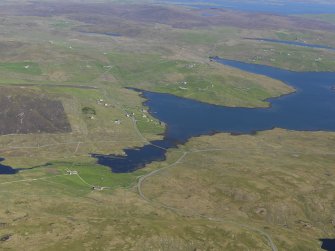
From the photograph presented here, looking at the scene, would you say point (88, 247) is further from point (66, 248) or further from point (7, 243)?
point (7, 243)

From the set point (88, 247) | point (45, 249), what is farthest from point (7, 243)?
point (88, 247)

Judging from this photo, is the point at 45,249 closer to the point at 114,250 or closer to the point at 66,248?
the point at 66,248

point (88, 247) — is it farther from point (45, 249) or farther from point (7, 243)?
point (7, 243)

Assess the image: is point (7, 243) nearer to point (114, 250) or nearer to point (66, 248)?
point (66, 248)

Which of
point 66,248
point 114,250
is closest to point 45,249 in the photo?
point 66,248

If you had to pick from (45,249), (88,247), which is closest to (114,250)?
(88,247)
